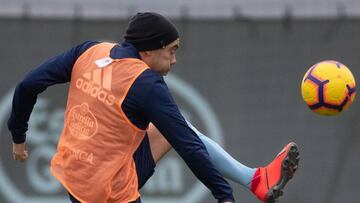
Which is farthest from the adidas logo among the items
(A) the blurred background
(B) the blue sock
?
(A) the blurred background

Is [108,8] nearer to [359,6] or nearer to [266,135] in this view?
[266,135]

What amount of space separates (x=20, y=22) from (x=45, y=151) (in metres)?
1.04

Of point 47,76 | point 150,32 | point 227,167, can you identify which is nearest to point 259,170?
point 227,167

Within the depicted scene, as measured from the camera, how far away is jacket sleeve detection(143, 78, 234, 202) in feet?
14.6

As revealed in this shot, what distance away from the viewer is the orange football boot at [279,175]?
16.1ft

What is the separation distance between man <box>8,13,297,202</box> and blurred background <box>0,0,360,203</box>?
9.37 feet

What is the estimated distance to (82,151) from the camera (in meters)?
4.62

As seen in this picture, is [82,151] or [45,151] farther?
[45,151]

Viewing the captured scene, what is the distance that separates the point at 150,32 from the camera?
4.62 metres

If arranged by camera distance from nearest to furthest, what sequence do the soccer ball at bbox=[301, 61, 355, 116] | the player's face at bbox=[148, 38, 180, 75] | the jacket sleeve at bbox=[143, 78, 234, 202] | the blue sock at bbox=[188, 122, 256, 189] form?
the jacket sleeve at bbox=[143, 78, 234, 202] → the player's face at bbox=[148, 38, 180, 75] → the blue sock at bbox=[188, 122, 256, 189] → the soccer ball at bbox=[301, 61, 355, 116]

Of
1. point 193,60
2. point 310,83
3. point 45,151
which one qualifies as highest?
point 310,83

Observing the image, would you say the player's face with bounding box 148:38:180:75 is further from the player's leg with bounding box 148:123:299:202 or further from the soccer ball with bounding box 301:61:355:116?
the soccer ball with bounding box 301:61:355:116

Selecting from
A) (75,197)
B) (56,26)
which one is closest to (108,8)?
(56,26)

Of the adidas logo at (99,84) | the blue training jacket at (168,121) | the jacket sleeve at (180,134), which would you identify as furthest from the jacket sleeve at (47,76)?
the jacket sleeve at (180,134)
